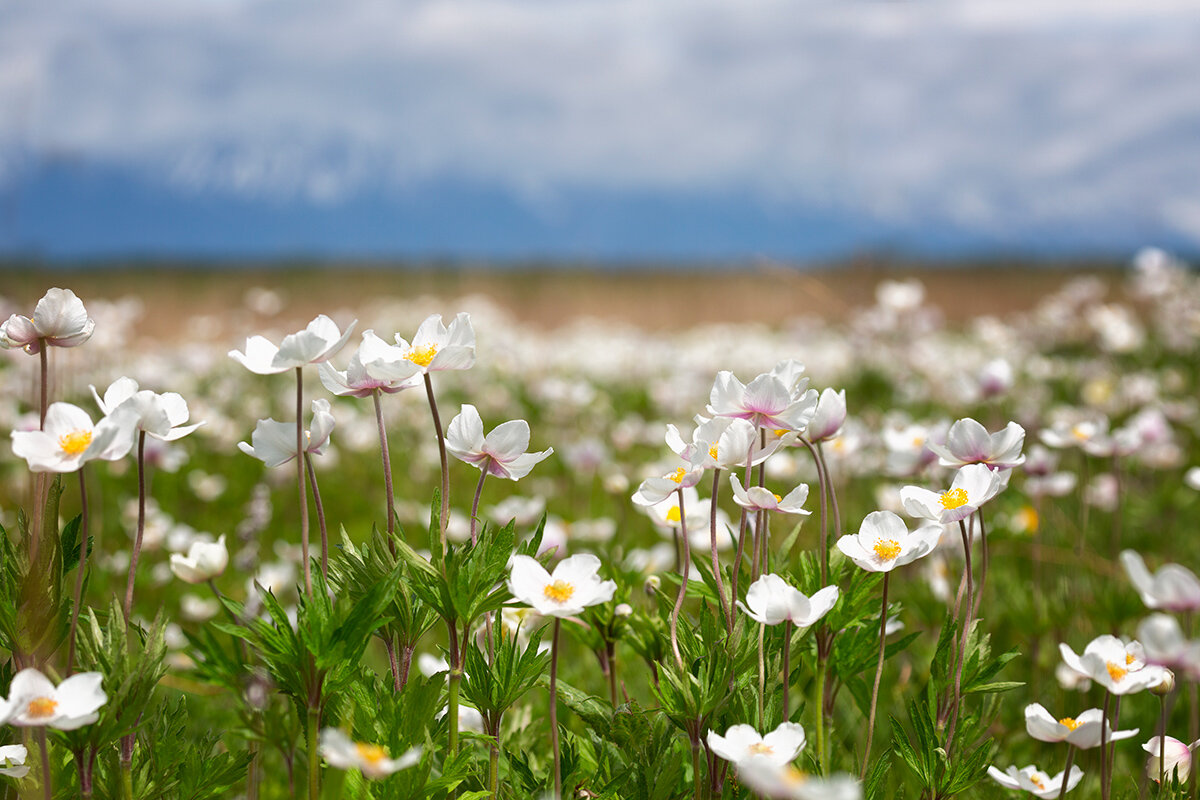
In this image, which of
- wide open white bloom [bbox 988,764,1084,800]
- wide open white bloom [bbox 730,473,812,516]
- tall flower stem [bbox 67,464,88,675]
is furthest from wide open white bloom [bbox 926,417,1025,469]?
tall flower stem [bbox 67,464,88,675]

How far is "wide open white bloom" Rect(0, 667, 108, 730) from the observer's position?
103 centimetres

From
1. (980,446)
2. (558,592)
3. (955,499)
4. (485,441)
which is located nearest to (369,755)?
(558,592)

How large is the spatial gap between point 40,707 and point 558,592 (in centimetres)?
63

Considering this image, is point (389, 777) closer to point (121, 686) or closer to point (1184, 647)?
point (121, 686)

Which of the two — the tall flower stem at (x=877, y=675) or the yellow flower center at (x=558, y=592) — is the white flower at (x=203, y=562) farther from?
the tall flower stem at (x=877, y=675)

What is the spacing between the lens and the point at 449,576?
1.25 meters

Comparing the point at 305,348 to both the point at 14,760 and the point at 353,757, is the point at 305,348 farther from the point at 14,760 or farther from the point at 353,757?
the point at 14,760

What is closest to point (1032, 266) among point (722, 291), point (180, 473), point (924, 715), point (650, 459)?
point (722, 291)

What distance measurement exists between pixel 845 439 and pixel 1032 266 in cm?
2679

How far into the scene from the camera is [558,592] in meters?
1.24

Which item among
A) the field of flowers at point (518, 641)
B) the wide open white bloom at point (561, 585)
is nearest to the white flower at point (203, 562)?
the field of flowers at point (518, 641)

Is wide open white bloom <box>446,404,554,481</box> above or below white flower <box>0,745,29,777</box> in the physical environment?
above

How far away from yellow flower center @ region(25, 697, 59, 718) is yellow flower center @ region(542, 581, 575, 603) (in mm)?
602

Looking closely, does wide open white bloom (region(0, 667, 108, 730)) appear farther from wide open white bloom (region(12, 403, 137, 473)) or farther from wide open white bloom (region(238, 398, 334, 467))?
wide open white bloom (region(238, 398, 334, 467))
